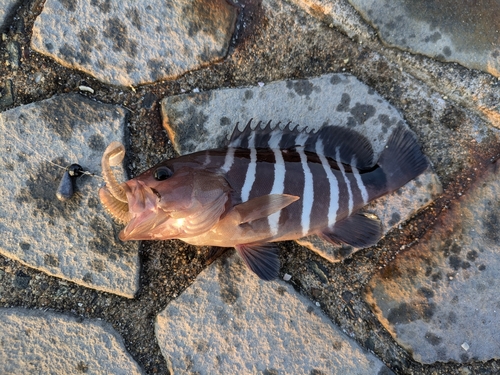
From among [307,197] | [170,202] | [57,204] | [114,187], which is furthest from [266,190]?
[57,204]

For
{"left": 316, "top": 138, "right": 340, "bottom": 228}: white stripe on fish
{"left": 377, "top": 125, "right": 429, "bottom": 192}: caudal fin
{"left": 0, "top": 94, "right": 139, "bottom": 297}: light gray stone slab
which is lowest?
{"left": 0, "top": 94, "right": 139, "bottom": 297}: light gray stone slab

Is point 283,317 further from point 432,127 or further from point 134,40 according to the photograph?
point 134,40

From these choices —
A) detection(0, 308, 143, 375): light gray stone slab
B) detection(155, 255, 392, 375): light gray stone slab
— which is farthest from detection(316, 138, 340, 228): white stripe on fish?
detection(0, 308, 143, 375): light gray stone slab

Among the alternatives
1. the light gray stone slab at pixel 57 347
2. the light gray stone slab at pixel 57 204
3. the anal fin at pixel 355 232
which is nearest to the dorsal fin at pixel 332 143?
the anal fin at pixel 355 232

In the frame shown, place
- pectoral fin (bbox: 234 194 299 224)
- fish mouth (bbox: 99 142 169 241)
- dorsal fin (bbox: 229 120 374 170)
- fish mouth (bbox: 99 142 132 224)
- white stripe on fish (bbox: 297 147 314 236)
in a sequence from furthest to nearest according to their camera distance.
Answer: dorsal fin (bbox: 229 120 374 170)
white stripe on fish (bbox: 297 147 314 236)
pectoral fin (bbox: 234 194 299 224)
fish mouth (bbox: 99 142 169 241)
fish mouth (bbox: 99 142 132 224)

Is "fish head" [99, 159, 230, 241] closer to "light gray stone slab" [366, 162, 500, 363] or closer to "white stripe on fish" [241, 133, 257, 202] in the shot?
"white stripe on fish" [241, 133, 257, 202]

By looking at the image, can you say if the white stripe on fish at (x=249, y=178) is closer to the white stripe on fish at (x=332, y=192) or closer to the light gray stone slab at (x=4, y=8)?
the white stripe on fish at (x=332, y=192)

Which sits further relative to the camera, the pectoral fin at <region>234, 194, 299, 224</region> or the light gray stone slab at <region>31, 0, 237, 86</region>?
the light gray stone slab at <region>31, 0, 237, 86</region>

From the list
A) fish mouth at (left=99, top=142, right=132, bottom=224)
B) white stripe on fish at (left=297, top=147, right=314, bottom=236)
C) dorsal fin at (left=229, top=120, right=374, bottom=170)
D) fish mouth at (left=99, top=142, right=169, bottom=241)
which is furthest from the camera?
dorsal fin at (left=229, top=120, right=374, bottom=170)
